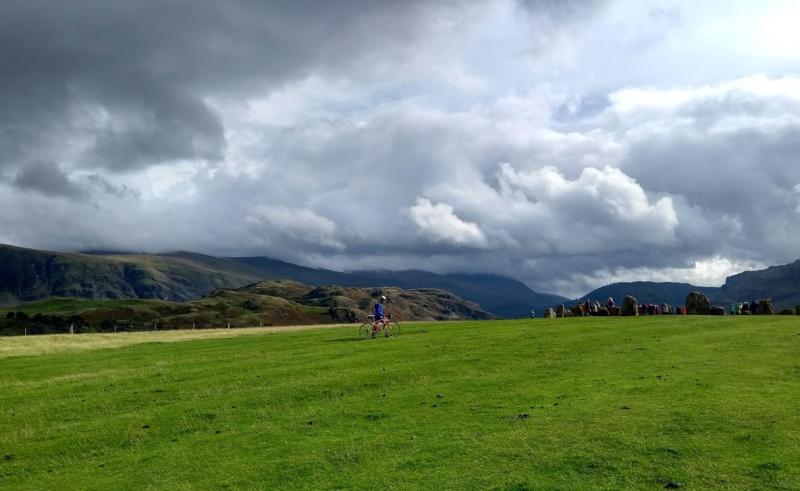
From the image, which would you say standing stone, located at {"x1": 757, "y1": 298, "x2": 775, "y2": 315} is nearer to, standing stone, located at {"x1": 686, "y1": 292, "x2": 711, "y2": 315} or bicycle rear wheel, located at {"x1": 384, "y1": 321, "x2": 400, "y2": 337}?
standing stone, located at {"x1": 686, "y1": 292, "x2": 711, "y2": 315}

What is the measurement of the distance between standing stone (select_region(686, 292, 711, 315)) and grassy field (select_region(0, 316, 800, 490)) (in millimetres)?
45920

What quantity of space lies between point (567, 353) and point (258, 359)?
75.7ft

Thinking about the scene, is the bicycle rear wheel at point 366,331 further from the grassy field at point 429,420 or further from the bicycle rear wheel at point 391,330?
the grassy field at point 429,420

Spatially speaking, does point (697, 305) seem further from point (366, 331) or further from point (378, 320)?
point (366, 331)

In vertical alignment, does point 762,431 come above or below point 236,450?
above

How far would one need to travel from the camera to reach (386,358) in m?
41.2

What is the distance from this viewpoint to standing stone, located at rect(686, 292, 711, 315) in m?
86.6

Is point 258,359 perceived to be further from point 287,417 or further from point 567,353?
point 567,353

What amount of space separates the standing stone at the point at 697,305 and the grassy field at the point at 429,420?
45.9 meters

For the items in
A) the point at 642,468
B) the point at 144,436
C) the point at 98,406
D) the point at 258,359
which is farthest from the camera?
the point at 258,359

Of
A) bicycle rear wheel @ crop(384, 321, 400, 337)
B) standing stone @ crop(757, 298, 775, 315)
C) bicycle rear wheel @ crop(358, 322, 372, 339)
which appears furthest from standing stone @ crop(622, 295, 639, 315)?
bicycle rear wheel @ crop(358, 322, 372, 339)

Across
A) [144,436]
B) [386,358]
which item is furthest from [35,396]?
[386,358]

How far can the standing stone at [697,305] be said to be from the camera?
284 feet

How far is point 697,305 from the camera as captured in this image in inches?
3452
